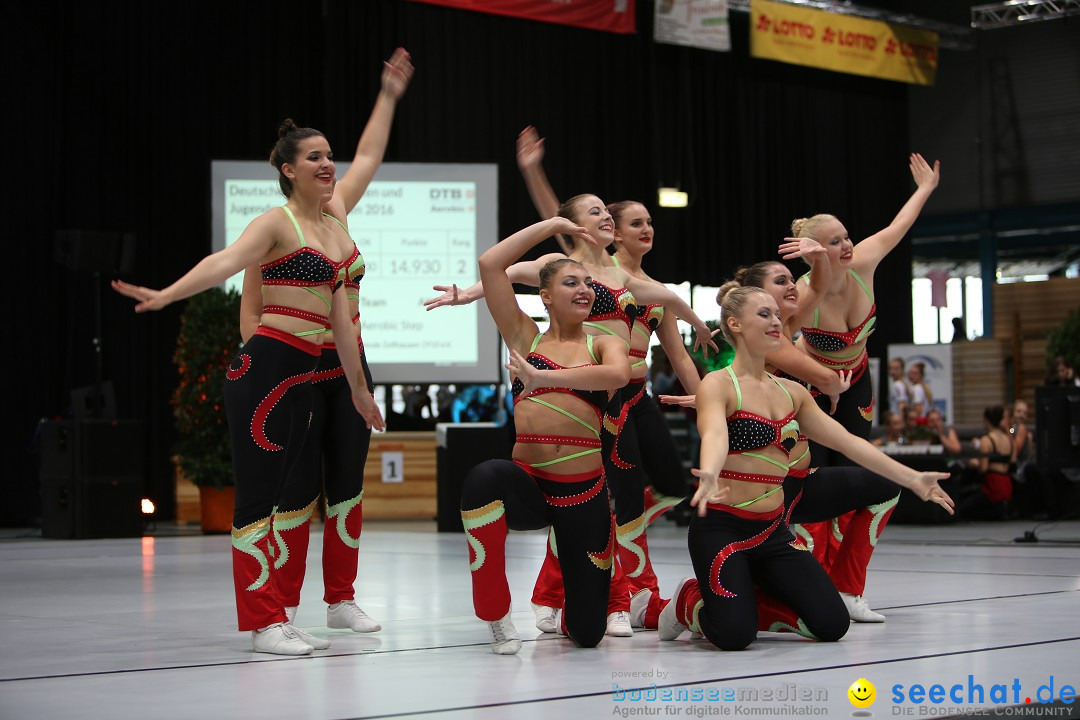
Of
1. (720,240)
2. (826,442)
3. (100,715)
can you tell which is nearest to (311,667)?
(100,715)

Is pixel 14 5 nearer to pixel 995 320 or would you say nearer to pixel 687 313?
pixel 687 313

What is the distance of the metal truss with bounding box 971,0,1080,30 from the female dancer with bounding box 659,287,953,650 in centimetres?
1360

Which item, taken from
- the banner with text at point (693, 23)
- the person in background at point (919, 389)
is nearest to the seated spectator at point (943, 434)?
the person in background at point (919, 389)

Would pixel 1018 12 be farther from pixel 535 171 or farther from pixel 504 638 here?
pixel 504 638

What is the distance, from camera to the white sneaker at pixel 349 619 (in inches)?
159

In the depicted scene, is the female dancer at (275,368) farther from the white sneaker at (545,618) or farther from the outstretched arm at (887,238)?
the outstretched arm at (887,238)

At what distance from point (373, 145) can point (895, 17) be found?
12493 mm

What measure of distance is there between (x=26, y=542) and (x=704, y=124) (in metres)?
9.74

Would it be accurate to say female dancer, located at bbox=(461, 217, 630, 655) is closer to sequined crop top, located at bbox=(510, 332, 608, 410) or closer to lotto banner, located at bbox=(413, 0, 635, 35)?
sequined crop top, located at bbox=(510, 332, 608, 410)

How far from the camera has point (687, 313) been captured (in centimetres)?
423

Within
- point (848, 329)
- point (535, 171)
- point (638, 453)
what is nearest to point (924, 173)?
point (848, 329)

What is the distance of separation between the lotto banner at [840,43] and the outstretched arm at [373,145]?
10206 millimetres

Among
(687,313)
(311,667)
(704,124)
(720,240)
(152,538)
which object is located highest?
(704,124)

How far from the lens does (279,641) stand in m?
3.50
